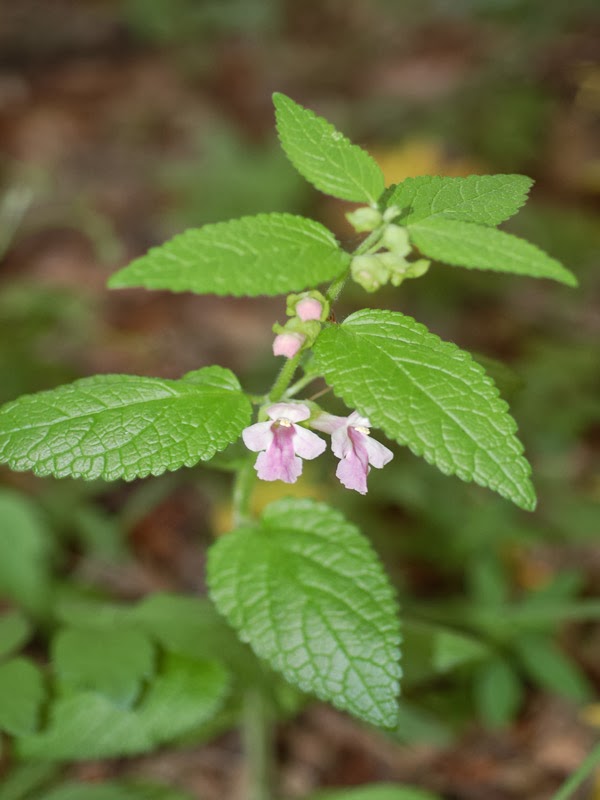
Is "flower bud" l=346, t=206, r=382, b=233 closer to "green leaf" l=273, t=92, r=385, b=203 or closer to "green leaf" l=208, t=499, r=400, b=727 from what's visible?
"green leaf" l=273, t=92, r=385, b=203

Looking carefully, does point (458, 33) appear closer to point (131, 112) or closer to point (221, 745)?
point (131, 112)

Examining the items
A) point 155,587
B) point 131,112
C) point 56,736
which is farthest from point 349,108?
point 56,736

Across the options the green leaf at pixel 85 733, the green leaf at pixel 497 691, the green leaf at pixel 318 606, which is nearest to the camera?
the green leaf at pixel 318 606

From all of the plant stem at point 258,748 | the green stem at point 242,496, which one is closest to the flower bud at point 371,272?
the green stem at point 242,496

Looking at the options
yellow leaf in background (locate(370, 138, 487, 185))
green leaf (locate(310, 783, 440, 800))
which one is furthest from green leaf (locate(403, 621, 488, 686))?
yellow leaf in background (locate(370, 138, 487, 185))

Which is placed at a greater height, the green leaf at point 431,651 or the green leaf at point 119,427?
the green leaf at point 119,427

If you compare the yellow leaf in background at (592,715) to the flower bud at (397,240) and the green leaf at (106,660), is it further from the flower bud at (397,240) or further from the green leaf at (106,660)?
the flower bud at (397,240)
